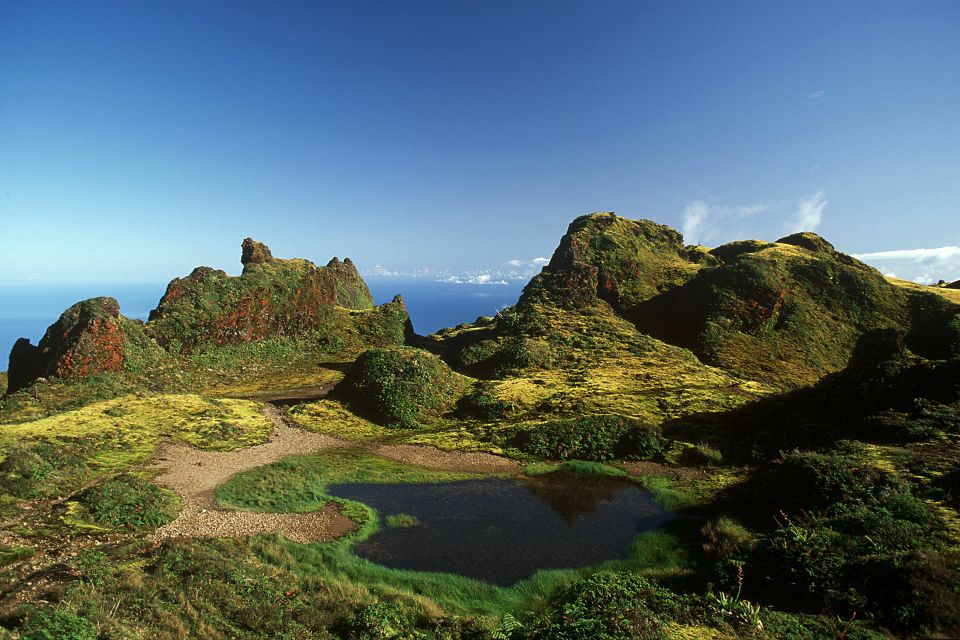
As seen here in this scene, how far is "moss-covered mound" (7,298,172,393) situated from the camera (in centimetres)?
4800

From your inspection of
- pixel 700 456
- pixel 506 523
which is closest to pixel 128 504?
pixel 506 523

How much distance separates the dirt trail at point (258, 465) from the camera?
76.1ft

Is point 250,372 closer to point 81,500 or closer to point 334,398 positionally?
point 334,398

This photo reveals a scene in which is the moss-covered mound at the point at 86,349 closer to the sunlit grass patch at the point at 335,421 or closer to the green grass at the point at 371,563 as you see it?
Answer: the sunlit grass patch at the point at 335,421

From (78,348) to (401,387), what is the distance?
38.6 metres

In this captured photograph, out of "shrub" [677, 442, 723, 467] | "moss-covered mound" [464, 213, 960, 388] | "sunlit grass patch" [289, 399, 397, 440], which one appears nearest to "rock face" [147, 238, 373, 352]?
"moss-covered mound" [464, 213, 960, 388]

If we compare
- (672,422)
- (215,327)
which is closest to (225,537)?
(672,422)

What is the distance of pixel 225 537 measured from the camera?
70.9 ft

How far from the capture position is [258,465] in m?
32.2

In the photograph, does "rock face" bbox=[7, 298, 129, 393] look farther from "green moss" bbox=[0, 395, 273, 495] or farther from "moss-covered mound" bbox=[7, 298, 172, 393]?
"green moss" bbox=[0, 395, 273, 495]

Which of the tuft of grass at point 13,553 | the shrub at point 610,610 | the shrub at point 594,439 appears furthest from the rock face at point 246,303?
the shrub at point 610,610

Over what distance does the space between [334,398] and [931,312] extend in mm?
86043

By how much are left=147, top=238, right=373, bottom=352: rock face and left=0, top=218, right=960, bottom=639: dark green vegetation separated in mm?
462

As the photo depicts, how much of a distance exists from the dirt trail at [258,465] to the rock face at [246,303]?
27.0 metres
